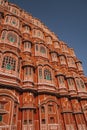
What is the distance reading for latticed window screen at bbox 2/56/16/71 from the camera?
14.9 metres

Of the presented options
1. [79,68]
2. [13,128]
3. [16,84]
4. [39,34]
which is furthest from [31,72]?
[79,68]

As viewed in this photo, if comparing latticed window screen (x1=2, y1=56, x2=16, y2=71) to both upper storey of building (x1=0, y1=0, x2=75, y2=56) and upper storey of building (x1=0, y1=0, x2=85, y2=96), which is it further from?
upper storey of building (x1=0, y1=0, x2=75, y2=56)

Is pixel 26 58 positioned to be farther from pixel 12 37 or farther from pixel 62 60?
pixel 62 60

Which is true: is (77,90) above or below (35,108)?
above

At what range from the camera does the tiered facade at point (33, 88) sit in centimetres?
1301

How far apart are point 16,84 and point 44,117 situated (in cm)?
527

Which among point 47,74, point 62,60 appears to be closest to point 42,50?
point 62,60

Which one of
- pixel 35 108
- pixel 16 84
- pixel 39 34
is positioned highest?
pixel 39 34

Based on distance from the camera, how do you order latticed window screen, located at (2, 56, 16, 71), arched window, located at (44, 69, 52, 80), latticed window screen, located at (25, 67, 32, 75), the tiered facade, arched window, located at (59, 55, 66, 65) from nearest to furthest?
the tiered facade
latticed window screen, located at (2, 56, 16, 71)
latticed window screen, located at (25, 67, 32, 75)
arched window, located at (44, 69, 52, 80)
arched window, located at (59, 55, 66, 65)

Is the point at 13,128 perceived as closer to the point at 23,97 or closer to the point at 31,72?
the point at 23,97

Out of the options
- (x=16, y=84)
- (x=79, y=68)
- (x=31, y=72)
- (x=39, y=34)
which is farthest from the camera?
(x=79, y=68)

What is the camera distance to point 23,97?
14406 mm

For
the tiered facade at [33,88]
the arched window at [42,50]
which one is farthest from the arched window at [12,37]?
the arched window at [42,50]

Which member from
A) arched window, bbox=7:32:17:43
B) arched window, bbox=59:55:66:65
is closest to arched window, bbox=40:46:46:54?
arched window, bbox=59:55:66:65
